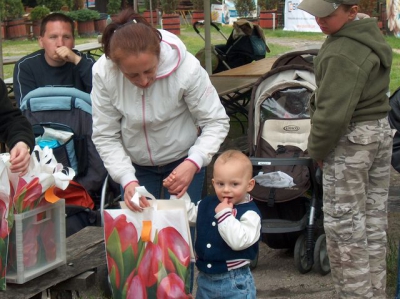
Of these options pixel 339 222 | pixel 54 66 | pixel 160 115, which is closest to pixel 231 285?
pixel 160 115

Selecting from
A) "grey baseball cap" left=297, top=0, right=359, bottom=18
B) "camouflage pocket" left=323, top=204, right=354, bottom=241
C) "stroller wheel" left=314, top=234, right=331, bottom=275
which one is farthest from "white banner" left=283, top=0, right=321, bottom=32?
"grey baseball cap" left=297, top=0, right=359, bottom=18

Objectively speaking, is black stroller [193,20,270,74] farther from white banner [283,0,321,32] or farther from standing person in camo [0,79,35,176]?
white banner [283,0,321,32]

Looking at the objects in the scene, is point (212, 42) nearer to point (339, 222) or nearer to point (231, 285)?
point (339, 222)

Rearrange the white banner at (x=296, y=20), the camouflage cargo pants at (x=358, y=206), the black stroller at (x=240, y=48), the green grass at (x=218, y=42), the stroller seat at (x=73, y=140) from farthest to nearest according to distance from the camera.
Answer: the white banner at (x=296, y=20), the green grass at (x=218, y=42), the black stroller at (x=240, y=48), the stroller seat at (x=73, y=140), the camouflage cargo pants at (x=358, y=206)

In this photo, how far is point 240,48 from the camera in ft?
33.6

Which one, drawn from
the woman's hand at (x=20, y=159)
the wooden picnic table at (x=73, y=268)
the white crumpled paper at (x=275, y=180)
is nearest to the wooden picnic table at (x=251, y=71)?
the white crumpled paper at (x=275, y=180)

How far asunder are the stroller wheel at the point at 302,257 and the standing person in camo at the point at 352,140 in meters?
0.78

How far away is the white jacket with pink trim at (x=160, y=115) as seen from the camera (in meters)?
3.04

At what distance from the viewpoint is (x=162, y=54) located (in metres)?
2.98

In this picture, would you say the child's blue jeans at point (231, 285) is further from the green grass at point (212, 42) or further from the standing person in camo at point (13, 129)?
the green grass at point (212, 42)

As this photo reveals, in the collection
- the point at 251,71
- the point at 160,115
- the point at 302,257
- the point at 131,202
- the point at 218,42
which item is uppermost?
the point at 160,115

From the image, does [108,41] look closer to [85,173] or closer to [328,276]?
[85,173]

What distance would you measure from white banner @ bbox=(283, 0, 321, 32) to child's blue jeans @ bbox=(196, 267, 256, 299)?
21680 millimetres

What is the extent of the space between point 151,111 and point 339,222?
1.13 meters
